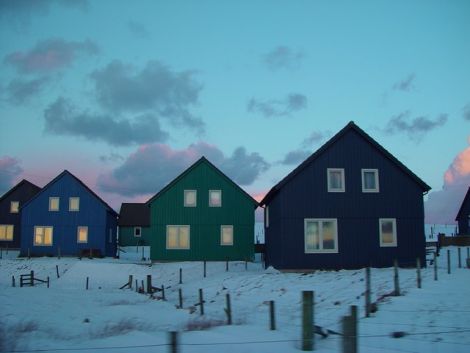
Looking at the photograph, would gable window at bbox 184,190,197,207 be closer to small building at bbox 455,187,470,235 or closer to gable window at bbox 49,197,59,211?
gable window at bbox 49,197,59,211

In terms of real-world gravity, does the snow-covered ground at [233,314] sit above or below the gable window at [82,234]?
below

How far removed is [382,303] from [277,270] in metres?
13.9

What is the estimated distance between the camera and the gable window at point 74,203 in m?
49.8

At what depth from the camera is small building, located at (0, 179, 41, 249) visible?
5831 cm

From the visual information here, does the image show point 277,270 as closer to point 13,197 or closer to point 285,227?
point 285,227

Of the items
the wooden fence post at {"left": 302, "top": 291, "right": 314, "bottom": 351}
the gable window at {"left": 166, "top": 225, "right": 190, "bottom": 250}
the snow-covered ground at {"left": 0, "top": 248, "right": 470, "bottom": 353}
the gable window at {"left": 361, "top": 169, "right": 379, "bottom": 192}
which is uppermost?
the gable window at {"left": 361, "top": 169, "right": 379, "bottom": 192}

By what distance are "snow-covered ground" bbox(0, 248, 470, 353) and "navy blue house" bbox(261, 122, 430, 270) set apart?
1898 mm

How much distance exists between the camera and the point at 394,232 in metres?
30.4

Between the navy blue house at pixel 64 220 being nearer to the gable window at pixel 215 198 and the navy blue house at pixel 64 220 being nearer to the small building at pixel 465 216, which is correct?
the gable window at pixel 215 198

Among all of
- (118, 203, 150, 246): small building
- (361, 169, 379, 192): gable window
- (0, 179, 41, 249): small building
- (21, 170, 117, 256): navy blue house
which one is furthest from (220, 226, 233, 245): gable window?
(118, 203, 150, 246): small building

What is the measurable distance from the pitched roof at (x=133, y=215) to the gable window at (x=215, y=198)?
2930 cm

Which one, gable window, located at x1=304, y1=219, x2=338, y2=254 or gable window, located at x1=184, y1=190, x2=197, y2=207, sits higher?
gable window, located at x1=184, y1=190, x2=197, y2=207

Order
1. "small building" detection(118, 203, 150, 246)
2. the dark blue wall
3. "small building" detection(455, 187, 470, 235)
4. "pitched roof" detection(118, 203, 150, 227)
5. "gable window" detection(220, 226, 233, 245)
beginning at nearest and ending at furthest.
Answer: the dark blue wall, "gable window" detection(220, 226, 233, 245), "small building" detection(455, 187, 470, 235), "small building" detection(118, 203, 150, 246), "pitched roof" detection(118, 203, 150, 227)

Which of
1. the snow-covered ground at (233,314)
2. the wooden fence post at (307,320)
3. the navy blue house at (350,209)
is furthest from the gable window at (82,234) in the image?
the wooden fence post at (307,320)
